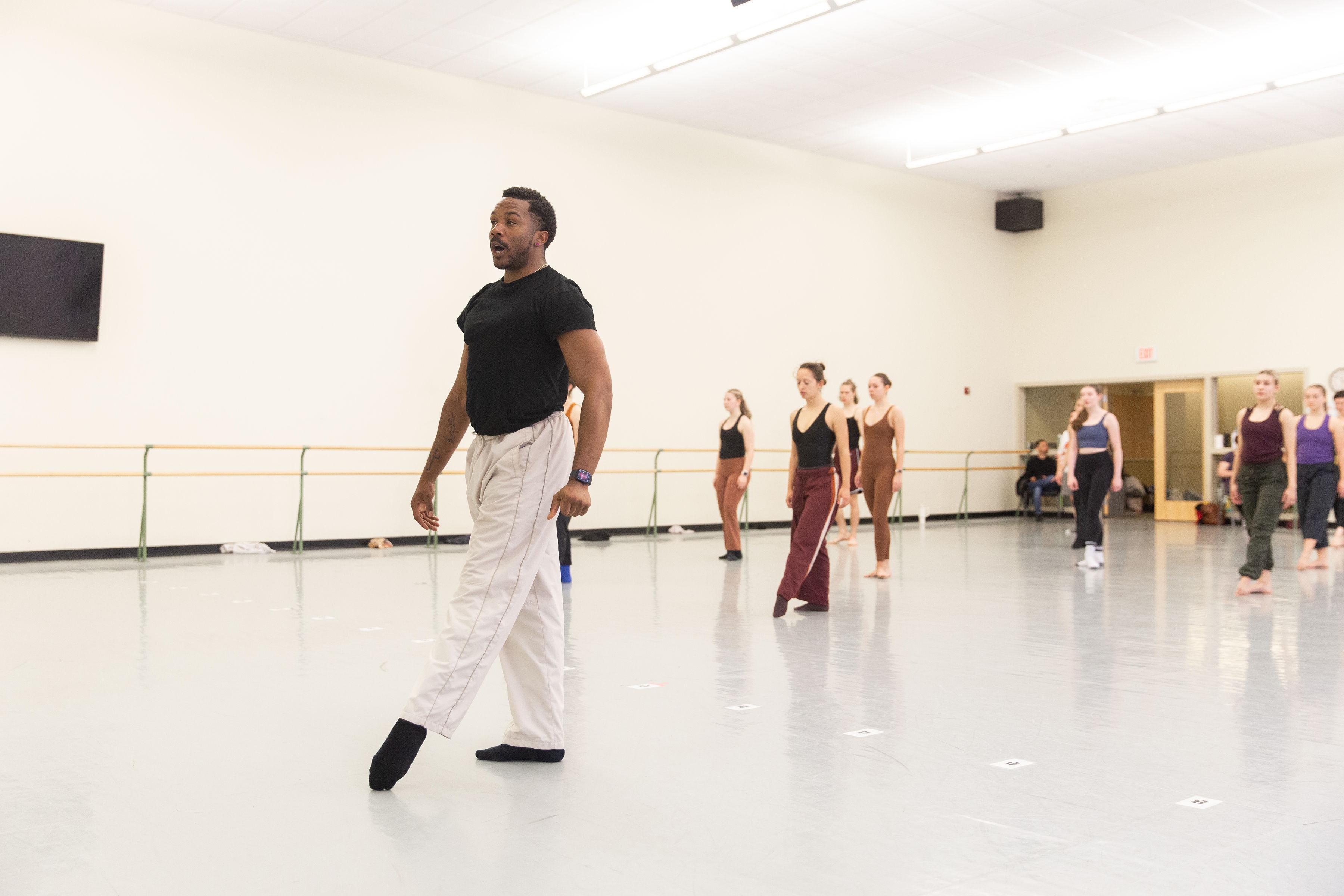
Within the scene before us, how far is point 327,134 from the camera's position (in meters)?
11.6

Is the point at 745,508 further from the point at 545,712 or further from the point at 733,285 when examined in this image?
the point at 545,712

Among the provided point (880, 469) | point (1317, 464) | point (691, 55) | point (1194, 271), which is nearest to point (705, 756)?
point (880, 469)

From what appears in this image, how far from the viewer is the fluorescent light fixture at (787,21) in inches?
389

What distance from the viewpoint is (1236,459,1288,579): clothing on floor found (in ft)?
25.6

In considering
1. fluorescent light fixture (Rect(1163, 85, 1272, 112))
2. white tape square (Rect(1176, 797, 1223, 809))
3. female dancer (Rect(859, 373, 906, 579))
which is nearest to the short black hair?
white tape square (Rect(1176, 797, 1223, 809))

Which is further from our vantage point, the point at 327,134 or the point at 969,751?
the point at 327,134

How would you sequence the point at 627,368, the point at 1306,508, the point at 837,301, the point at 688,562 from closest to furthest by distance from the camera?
the point at 1306,508 < the point at 688,562 < the point at 627,368 < the point at 837,301

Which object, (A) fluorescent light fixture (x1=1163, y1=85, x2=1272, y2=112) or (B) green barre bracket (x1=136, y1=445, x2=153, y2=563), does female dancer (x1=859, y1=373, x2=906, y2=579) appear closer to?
(B) green barre bracket (x1=136, y1=445, x2=153, y2=563)

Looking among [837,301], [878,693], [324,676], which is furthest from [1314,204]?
[324,676]

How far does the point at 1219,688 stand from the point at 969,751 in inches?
63.5

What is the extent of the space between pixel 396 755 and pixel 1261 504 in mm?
6937

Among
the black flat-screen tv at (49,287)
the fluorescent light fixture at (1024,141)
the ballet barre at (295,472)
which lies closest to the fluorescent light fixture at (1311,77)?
the fluorescent light fixture at (1024,141)

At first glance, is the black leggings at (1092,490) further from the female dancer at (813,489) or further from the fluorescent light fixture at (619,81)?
the fluorescent light fixture at (619,81)

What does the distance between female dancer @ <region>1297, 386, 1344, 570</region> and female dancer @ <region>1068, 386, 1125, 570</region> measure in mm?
1338
